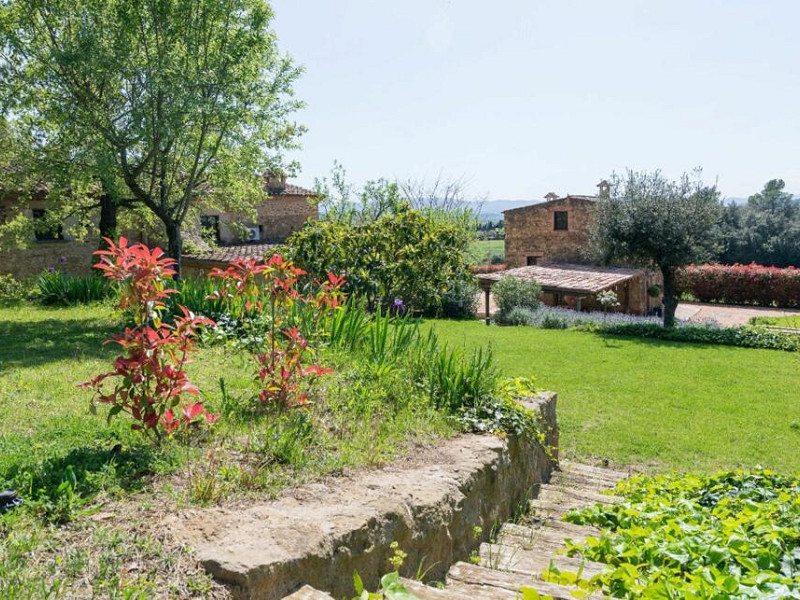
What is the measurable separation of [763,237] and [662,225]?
26.1m

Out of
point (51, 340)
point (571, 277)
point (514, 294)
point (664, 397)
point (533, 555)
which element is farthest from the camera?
point (571, 277)

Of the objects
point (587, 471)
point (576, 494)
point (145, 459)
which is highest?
point (145, 459)

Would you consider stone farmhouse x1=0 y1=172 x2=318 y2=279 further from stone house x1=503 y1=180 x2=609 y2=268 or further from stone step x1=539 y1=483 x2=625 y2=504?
stone house x1=503 y1=180 x2=609 y2=268

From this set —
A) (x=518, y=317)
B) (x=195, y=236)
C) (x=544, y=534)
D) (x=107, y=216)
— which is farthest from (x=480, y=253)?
(x=544, y=534)

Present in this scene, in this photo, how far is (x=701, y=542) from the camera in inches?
120

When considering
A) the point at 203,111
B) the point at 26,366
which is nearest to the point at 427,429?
the point at 26,366

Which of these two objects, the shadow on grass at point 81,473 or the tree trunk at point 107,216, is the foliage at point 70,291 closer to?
the tree trunk at point 107,216

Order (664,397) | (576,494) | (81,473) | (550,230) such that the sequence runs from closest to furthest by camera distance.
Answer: (81,473) < (576,494) < (664,397) < (550,230)

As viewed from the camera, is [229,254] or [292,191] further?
[292,191]

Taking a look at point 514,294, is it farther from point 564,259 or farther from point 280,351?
point 280,351

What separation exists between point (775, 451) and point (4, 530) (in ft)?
31.1

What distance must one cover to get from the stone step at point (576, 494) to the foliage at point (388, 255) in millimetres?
6094

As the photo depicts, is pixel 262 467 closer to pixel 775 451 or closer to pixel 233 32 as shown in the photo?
pixel 775 451

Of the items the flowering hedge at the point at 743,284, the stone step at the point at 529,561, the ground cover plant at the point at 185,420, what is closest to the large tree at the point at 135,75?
the ground cover plant at the point at 185,420
